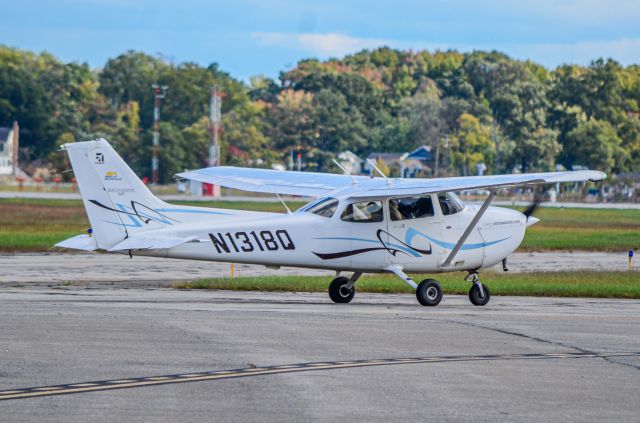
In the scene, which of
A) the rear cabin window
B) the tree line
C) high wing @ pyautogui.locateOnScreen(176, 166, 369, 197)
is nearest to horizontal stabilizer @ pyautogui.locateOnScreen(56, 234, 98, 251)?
high wing @ pyautogui.locateOnScreen(176, 166, 369, 197)

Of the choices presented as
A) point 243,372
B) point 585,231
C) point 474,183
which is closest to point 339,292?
Answer: point 474,183

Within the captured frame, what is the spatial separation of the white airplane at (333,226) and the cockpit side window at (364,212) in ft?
0.06

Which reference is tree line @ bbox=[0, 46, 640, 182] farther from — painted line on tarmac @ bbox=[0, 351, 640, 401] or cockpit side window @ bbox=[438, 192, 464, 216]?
painted line on tarmac @ bbox=[0, 351, 640, 401]

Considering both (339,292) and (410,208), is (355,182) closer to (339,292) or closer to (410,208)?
(410,208)

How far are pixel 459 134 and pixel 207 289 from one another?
107529 millimetres

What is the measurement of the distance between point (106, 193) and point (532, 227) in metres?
41.7

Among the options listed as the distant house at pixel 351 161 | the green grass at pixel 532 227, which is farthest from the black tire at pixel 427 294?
the distant house at pixel 351 161

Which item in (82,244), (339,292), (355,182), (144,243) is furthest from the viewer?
(355,182)

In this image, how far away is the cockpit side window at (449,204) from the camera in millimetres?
22062

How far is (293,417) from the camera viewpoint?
10.9 meters

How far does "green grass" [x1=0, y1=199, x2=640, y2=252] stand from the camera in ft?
146

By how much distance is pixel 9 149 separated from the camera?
133 meters

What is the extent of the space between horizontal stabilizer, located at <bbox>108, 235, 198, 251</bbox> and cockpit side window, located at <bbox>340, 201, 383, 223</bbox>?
3.14 meters

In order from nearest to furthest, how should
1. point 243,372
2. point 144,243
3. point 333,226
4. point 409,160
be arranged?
point 243,372, point 144,243, point 333,226, point 409,160
